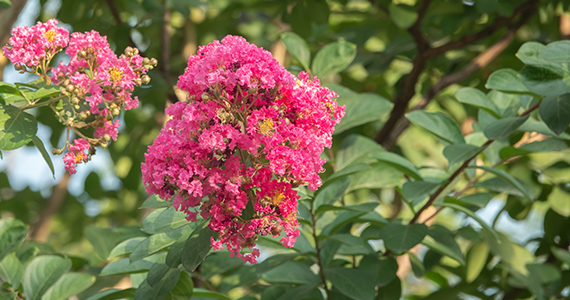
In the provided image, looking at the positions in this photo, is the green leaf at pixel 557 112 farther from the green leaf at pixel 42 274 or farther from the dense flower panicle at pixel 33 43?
the green leaf at pixel 42 274

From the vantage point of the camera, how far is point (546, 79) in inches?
31.3

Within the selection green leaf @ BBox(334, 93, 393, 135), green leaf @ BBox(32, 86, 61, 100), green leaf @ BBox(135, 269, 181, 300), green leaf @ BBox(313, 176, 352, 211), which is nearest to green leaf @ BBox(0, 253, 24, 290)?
green leaf @ BBox(135, 269, 181, 300)

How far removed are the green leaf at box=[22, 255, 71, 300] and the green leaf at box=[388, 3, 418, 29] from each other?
1.07 metres

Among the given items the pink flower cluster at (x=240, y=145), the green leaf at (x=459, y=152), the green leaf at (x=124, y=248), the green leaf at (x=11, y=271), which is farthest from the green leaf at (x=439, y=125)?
the green leaf at (x=11, y=271)

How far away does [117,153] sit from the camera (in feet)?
7.22

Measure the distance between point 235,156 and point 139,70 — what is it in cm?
27

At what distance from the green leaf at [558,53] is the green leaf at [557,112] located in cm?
10

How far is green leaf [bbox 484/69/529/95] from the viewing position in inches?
34.4

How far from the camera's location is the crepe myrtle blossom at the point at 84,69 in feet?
2.46

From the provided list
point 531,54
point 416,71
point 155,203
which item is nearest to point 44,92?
point 155,203

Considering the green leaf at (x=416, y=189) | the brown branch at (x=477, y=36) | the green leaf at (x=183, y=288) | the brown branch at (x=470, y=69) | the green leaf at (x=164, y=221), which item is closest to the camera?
the green leaf at (x=164, y=221)

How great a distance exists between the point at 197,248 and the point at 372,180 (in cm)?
54

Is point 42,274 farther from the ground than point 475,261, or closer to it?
farther from the ground

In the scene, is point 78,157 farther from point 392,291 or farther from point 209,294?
point 392,291
